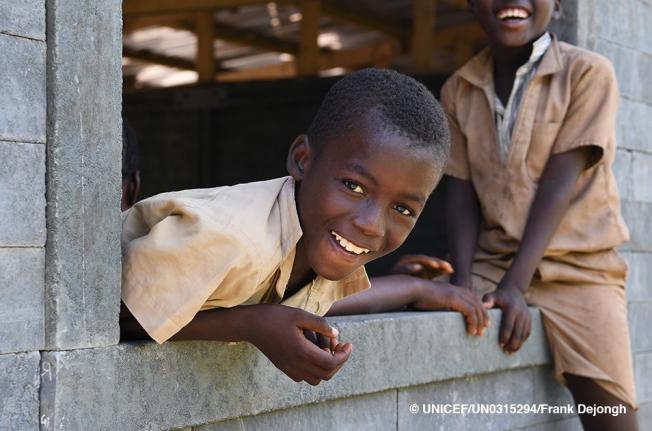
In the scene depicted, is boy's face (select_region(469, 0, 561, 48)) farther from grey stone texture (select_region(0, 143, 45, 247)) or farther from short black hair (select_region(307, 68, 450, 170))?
grey stone texture (select_region(0, 143, 45, 247))

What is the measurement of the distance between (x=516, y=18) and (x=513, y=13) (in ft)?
0.07

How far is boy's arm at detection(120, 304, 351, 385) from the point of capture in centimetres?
201

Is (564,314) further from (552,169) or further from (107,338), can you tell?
(107,338)

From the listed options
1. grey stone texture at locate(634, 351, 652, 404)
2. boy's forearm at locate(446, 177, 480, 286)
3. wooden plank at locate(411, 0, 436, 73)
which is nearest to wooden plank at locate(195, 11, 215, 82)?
wooden plank at locate(411, 0, 436, 73)

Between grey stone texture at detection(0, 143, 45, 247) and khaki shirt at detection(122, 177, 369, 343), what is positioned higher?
grey stone texture at detection(0, 143, 45, 247)

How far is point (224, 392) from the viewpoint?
7.27 feet

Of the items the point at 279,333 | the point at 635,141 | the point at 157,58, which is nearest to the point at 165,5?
the point at 157,58

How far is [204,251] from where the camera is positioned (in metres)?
1.96

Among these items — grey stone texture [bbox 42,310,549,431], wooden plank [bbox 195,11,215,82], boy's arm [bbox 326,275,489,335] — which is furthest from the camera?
wooden plank [bbox 195,11,215,82]

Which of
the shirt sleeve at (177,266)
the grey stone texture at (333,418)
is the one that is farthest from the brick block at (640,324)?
the shirt sleeve at (177,266)

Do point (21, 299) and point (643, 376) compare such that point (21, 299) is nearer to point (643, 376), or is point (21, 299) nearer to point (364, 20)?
point (643, 376)

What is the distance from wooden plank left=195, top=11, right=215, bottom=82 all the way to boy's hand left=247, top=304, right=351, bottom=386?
6465mm

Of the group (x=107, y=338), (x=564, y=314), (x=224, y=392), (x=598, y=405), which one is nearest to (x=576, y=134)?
(x=564, y=314)

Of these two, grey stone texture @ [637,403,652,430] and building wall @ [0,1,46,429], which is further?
grey stone texture @ [637,403,652,430]
